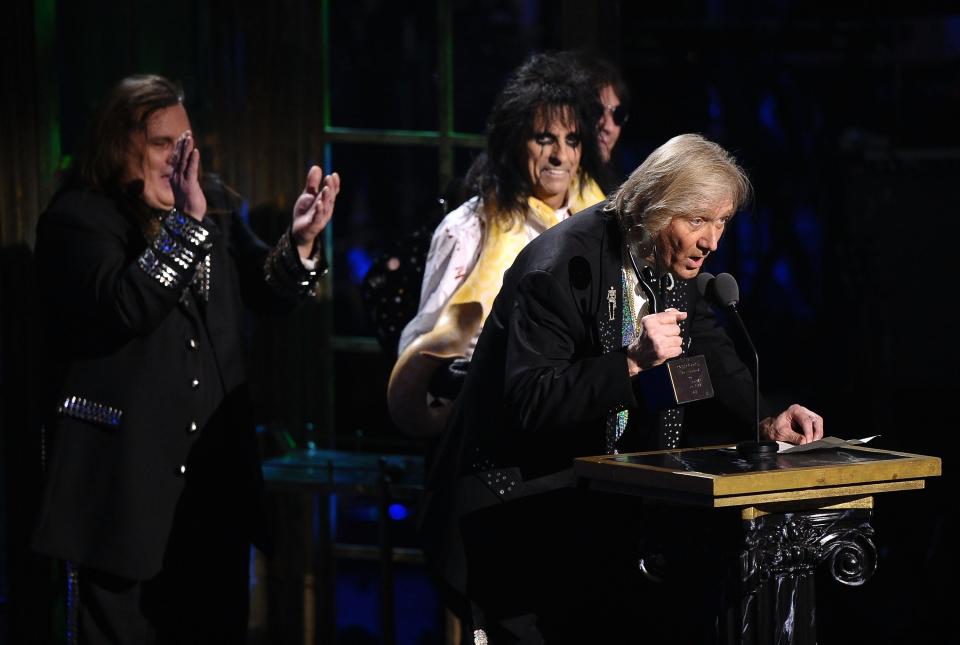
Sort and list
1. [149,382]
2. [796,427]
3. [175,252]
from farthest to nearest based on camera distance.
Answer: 1. [149,382]
2. [175,252]
3. [796,427]

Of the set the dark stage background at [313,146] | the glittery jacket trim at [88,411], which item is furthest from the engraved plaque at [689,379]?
the dark stage background at [313,146]

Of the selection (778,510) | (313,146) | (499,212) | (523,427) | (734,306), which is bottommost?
(778,510)

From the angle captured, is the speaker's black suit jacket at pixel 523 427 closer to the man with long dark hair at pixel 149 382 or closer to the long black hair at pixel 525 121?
the long black hair at pixel 525 121

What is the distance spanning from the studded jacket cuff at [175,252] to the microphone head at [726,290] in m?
1.25

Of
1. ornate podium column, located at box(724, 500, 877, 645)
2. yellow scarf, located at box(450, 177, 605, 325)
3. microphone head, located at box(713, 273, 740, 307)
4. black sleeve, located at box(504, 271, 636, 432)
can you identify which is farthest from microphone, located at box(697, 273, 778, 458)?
yellow scarf, located at box(450, 177, 605, 325)

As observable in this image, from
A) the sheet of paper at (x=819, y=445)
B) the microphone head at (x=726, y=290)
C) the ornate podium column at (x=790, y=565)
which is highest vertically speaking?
the microphone head at (x=726, y=290)

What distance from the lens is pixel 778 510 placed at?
2684 mm

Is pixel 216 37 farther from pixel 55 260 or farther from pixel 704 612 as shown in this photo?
pixel 704 612

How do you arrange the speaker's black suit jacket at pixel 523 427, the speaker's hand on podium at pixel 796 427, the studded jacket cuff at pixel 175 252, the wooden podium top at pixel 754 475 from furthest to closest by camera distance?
the studded jacket cuff at pixel 175 252 < the speaker's hand on podium at pixel 796 427 < the speaker's black suit jacket at pixel 523 427 < the wooden podium top at pixel 754 475

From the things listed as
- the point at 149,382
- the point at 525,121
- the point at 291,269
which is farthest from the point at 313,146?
the point at 149,382

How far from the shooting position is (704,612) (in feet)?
9.16

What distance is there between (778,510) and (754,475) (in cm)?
20

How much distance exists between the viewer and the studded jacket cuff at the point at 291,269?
3730 millimetres

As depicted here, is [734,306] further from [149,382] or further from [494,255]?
[149,382]
